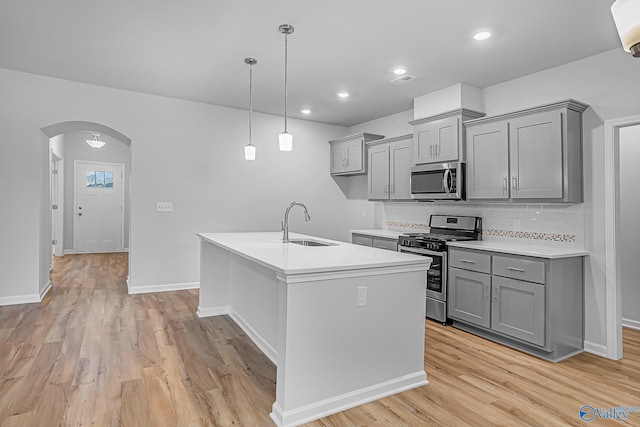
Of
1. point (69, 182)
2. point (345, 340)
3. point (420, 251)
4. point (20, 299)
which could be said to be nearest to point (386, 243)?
point (420, 251)

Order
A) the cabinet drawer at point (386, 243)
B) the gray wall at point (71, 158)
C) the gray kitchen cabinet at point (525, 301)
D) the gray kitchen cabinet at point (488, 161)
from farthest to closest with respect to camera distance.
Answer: the gray wall at point (71, 158) → the cabinet drawer at point (386, 243) → the gray kitchen cabinet at point (488, 161) → the gray kitchen cabinet at point (525, 301)

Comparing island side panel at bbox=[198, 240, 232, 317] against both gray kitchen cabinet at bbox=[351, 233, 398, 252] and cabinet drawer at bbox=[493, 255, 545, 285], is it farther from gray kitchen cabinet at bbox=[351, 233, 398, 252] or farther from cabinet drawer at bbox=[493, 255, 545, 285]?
cabinet drawer at bbox=[493, 255, 545, 285]

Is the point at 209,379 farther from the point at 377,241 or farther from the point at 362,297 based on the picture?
the point at 377,241

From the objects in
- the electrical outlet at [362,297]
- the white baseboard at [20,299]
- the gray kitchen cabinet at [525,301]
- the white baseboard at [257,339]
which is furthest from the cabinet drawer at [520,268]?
the white baseboard at [20,299]

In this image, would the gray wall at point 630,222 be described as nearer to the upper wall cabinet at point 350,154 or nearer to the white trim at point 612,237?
the white trim at point 612,237

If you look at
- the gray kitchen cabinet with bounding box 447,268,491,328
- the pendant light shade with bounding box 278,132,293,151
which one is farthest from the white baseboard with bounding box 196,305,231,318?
the gray kitchen cabinet with bounding box 447,268,491,328

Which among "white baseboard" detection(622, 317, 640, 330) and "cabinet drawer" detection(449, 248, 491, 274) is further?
"white baseboard" detection(622, 317, 640, 330)

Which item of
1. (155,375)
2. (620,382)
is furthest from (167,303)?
(620,382)

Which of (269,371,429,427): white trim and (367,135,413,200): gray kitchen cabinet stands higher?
(367,135,413,200): gray kitchen cabinet

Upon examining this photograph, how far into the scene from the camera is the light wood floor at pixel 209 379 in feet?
6.99

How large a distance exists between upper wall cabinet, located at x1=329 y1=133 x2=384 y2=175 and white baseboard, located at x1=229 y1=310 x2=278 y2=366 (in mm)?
2950

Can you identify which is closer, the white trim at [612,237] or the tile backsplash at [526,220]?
the white trim at [612,237]

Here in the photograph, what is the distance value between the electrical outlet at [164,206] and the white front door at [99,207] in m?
4.74

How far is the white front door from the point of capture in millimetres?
8586
